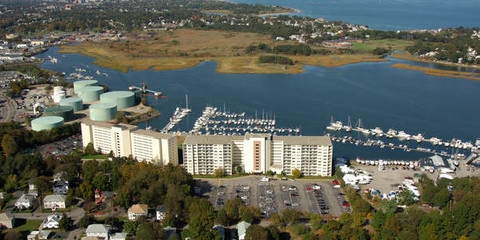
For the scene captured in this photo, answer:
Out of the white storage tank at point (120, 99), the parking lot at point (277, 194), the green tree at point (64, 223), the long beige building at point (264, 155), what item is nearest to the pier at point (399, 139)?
the long beige building at point (264, 155)

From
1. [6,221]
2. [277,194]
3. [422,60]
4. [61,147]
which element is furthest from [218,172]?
[422,60]

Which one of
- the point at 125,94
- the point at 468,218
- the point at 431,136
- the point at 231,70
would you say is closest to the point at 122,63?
the point at 231,70

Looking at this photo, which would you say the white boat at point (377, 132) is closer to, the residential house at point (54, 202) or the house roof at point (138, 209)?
the house roof at point (138, 209)

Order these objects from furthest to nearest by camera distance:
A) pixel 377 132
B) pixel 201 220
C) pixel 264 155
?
pixel 377 132
pixel 264 155
pixel 201 220

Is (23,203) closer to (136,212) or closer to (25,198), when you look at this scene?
(25,198)

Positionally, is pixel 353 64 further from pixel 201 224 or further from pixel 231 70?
pixel 201 224

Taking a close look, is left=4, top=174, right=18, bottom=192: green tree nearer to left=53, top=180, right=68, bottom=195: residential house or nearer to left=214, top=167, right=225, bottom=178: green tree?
left=53, top=180, right=68, bottom=195: residential house

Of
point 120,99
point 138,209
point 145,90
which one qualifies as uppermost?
point 120,99

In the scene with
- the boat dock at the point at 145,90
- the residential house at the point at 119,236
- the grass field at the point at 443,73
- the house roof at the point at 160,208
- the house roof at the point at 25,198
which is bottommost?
the residential house at the point at 119,236
